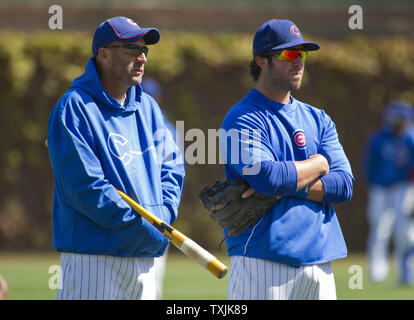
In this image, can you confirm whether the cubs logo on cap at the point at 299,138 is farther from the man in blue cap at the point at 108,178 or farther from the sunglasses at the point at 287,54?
the man in blue cap at the point at 108,178

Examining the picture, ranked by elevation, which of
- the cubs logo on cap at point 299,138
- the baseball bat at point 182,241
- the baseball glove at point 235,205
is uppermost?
the cubs logo on cap at point 299,138

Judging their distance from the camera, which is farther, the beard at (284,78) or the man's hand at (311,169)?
the beard at (284,78)

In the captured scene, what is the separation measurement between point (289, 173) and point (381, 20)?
44.9 ft

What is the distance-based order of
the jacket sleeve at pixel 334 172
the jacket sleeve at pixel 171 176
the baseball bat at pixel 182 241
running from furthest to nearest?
the jacket sleeve at pixel 171 176 < the jacket sleeve at pixel 334 172 < the baseball bat at pixel 182 241

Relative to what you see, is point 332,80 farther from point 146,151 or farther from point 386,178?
Result: point 146,151

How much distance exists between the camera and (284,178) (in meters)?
4.31

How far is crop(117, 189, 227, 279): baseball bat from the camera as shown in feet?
13.4

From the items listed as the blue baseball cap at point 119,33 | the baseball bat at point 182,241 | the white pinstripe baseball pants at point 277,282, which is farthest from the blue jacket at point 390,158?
the baseball bat at point 182,241

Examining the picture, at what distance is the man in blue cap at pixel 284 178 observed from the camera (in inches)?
170

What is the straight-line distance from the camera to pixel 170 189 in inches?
184

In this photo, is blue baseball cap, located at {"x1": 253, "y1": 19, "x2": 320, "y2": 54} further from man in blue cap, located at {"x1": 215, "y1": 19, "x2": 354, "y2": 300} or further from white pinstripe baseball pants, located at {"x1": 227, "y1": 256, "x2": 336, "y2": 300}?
white pinstripe baseball pants, located at {"x1": 227, "y1": 256, "x2": 336, "y2": 300}

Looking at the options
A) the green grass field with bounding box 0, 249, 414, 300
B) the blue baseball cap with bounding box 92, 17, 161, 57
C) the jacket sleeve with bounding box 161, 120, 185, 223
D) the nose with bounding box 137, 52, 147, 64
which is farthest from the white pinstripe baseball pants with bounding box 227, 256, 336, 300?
the green grass field with bounding box 0, 249, 414, 300

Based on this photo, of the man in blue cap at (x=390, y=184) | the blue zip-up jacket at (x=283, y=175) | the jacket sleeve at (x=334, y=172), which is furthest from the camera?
the man in blue cap at (x=390, y=184)

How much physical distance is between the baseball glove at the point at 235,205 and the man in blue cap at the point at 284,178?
4 cm
